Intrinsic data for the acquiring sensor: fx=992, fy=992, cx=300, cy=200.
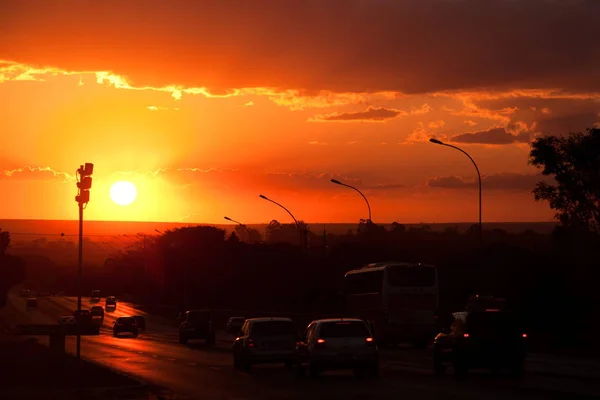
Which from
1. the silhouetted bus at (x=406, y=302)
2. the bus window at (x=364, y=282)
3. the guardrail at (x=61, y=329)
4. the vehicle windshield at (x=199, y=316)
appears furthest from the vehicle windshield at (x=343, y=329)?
the vehicle windshield at (x=199, y=316)

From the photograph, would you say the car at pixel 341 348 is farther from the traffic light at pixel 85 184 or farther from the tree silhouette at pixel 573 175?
the tree silhouette at pixel 573 175

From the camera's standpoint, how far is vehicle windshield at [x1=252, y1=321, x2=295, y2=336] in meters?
34.5

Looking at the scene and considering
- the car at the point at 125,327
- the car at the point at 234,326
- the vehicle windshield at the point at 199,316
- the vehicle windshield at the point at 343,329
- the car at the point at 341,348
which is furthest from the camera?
the car at the point at 125,327

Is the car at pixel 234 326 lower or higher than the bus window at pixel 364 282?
lower

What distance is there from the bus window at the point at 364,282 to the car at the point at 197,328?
10.6 metres

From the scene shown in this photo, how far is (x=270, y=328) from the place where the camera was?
3453 centimetres

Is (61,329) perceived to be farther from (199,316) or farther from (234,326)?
(234,326)

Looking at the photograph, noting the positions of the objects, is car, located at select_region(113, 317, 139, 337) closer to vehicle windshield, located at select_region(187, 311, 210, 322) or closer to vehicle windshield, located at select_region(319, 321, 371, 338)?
vehicle windshield, located at select_region(187, 311, 210, 322)

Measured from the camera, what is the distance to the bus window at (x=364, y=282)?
49344 millimetres

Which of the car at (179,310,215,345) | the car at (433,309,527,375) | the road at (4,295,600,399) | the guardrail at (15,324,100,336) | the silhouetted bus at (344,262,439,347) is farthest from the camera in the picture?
the car at (179,310,215,345)

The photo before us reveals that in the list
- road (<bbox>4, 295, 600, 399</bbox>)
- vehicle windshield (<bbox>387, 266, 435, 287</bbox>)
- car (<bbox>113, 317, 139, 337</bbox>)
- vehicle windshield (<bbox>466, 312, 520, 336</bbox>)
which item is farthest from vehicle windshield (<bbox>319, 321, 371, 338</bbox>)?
car (<bbox>113, 317, 139, 337</bbox>)

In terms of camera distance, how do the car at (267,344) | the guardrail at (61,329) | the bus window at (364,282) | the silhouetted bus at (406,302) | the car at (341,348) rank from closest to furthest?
the car at (341,348), the guardrail at (61,329), the car at (267,344), the silhouetted bus at (406,302), the bus window at (364,282)

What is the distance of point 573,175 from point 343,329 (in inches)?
1656

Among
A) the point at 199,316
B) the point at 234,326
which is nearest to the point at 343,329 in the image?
the point at 199,316
